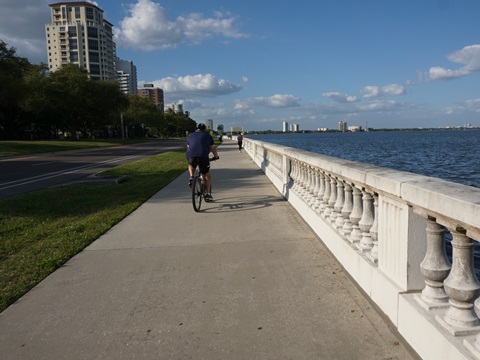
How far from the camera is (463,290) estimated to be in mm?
2449

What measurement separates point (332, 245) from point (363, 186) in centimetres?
123

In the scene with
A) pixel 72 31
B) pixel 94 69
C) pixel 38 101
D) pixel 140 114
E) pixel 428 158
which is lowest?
pixel 428 158

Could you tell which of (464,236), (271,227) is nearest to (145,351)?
(464,236)

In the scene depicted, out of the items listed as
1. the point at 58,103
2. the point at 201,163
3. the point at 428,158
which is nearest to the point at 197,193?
the point at 201,163

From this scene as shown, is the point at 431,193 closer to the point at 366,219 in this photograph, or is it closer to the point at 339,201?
the point at 366,219

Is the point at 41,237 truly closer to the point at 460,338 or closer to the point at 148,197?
the point at 148,197

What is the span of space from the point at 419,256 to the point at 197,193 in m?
5.83

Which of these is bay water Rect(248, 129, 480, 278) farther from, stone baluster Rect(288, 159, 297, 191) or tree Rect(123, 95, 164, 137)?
tree Rect(123, 95, 164, 137)

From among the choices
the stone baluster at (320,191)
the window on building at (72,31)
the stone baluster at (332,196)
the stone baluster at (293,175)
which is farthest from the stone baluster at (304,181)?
the window on building at (72,31)

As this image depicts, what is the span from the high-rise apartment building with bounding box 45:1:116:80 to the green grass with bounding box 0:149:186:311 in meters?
159

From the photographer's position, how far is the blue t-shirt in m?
8.55

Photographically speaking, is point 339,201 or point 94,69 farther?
point 94,69

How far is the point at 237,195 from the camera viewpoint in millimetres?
10328

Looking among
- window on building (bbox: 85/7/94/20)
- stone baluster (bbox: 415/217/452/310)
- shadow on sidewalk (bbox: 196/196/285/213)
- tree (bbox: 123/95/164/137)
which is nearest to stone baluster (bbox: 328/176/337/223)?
stone baluster (bbox: 415/217/452/310)
